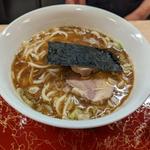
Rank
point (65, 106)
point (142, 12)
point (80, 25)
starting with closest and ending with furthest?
point (65, 106), point (80, 25), point (142, 12)

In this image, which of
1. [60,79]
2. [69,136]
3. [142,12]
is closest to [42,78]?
[60,79]

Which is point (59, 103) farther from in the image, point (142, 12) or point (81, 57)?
point (142, 12)

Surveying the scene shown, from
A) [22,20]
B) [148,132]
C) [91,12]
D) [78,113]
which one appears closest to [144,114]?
[148,132]

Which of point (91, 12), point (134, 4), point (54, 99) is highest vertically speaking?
point (91, 12)

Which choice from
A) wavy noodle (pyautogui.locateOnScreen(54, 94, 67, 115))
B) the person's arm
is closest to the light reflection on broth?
wavy noodle (pyautogui.locateOnScreen(54, 94, 67, 115))

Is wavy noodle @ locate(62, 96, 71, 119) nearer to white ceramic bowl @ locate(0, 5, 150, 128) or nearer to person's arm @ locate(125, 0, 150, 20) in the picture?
white ceramic bowl @ locate(0, 5, 150, 128)

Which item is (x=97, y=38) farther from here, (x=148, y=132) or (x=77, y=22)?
(x=148, y=132)
